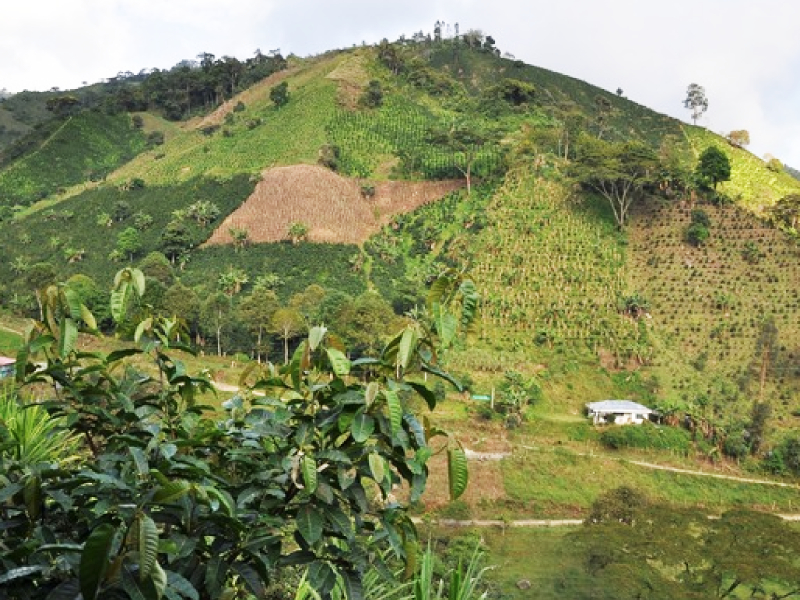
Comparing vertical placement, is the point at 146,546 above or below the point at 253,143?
below

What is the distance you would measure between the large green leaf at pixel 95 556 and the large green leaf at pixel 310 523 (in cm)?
68

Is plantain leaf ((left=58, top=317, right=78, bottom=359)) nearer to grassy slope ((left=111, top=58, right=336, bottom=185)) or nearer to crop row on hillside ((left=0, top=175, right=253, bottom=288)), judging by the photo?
crop row on hillside ((left=0, top=175, right=253, bottom=288))

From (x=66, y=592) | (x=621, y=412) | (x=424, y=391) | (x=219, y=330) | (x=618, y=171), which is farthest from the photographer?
(x=618, y=171)

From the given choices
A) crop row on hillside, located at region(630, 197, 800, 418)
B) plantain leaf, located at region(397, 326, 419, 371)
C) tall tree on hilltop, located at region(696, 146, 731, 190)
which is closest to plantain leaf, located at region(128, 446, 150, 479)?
plantain leaf, located at region(397, 326, 419, 371)

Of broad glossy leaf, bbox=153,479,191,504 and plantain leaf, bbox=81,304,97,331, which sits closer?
broad glossy leaf, bbox=153,479,191,504

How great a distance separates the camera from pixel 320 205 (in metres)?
45.3

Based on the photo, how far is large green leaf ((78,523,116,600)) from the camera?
183cm

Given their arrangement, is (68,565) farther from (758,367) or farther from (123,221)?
(123,221)

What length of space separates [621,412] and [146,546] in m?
29.8

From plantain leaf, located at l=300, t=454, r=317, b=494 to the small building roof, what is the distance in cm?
2893

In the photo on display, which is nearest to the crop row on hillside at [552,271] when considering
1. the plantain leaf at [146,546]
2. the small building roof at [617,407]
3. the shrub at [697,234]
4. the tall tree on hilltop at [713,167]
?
the shrub at [697,234]

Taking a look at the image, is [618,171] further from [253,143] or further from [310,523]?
[310,523]

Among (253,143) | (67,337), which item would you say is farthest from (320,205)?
(67,337)

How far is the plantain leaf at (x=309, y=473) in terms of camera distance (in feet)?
7.41
